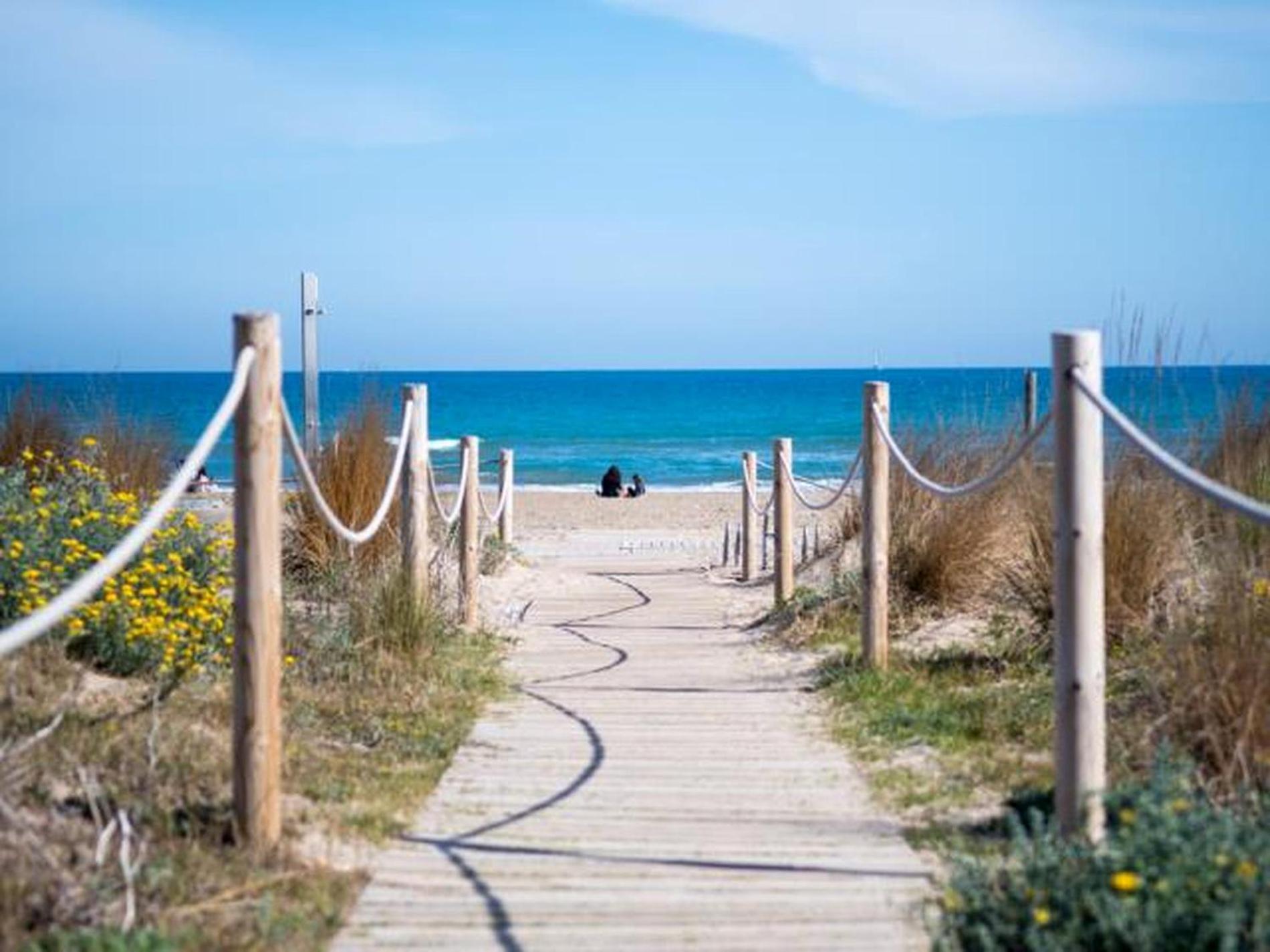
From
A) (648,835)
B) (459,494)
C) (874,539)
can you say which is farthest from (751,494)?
(648,835)

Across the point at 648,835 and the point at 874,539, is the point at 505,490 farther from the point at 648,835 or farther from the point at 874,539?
the point at 648,835

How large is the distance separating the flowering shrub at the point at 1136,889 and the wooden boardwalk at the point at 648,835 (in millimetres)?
405

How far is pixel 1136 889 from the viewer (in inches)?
161

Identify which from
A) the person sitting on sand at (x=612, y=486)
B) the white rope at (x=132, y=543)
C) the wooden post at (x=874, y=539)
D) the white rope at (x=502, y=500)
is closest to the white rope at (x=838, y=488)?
the wooden post at (x=874, y=539)

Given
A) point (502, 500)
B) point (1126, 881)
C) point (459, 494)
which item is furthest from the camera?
point (502, 500)

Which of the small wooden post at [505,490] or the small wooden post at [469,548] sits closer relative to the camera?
the small wooden post at [469,548]

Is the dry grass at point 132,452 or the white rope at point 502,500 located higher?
the dry grass at point 132,452

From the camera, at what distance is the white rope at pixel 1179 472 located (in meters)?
4.20

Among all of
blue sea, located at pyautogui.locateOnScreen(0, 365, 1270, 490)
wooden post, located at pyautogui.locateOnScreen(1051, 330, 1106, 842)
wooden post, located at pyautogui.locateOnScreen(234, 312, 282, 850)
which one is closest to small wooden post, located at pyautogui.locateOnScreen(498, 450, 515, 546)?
blue sea, located at pyautogui.locateOnScreen(0, 365, 1270, 490)

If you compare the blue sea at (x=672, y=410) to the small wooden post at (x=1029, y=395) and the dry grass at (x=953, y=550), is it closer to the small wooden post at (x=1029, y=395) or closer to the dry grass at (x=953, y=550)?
the small wooden post at (x=1029, y=395)

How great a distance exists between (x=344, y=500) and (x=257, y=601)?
22.3 ft

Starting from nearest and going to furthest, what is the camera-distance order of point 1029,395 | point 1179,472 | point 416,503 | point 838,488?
point 1179,472
point 416,503
point 838,488
point 1029,395

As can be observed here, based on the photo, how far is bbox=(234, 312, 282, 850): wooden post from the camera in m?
5.29

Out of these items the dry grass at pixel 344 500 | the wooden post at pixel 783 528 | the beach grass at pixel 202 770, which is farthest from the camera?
the wooden post at pixel 783 528
